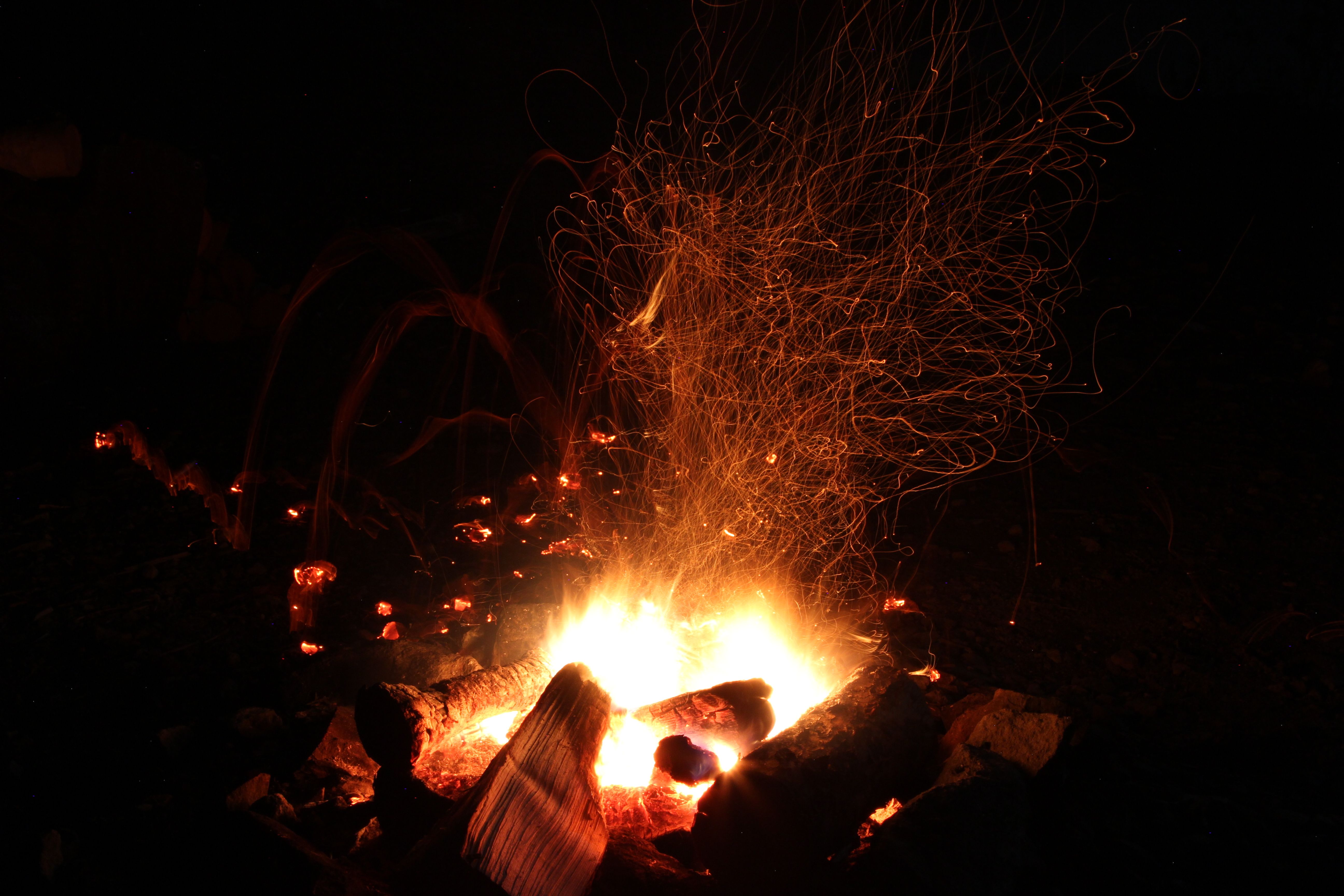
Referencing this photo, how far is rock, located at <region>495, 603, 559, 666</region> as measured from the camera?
11.8ft

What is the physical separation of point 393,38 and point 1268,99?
38.1ft

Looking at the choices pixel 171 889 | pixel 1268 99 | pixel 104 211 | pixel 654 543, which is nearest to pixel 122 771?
pixel 171 889

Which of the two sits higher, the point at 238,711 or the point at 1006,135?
the point at 1006,135

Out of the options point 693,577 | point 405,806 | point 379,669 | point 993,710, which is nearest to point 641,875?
point 405,806

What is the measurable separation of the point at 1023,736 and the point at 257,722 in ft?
9.61

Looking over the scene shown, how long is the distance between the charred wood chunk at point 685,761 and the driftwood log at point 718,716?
16cm

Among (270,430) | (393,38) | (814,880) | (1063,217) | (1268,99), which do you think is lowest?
(270,430)

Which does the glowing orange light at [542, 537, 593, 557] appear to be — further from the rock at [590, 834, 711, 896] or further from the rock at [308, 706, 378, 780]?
the rock at [590, 834, 711, 896]

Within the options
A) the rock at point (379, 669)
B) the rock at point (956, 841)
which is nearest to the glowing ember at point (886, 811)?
the rock at point (956, 841)

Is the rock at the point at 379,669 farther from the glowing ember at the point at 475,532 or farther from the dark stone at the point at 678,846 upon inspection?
the glowing ember at the point at 475,532

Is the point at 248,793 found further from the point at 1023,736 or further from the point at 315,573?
the point at 1023,736

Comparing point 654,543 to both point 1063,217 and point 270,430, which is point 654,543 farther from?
point 1063,217

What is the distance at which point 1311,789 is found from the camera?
3.02 metres

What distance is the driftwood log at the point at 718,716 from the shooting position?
9.80 ft
